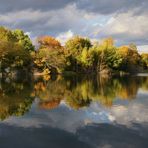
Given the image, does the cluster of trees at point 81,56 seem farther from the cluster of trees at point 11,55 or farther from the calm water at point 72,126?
the calm water at point 72,126

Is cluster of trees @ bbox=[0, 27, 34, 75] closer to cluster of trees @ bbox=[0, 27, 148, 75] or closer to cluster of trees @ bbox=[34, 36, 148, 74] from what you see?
cluster of trees @ bbox=[0, 27, 148, 75]

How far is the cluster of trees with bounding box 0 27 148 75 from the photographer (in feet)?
250

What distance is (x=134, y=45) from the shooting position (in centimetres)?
14388

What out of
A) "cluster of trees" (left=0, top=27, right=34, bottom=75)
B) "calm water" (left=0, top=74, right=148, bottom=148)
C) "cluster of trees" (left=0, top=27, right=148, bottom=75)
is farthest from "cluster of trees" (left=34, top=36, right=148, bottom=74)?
"calm water" (left=0, top=74, right=148, bottom=148)

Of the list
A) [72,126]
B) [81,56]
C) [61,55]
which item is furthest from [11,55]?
[72,126]

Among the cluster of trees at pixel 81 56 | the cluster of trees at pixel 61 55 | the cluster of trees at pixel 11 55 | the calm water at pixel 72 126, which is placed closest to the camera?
the calm water at pixel 72 126

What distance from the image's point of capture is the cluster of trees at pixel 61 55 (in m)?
76.3

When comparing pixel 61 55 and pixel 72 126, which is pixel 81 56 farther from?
pixel 72 126

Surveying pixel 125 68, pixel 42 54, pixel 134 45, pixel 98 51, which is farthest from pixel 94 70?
pixel 134 45

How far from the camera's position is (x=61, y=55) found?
8994cm

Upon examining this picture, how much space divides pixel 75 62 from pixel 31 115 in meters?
80.0

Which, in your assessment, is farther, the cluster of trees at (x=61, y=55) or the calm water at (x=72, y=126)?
the cluster of trees at (x=61, y=55)

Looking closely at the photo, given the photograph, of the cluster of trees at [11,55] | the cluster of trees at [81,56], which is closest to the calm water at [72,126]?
the cluster of trees at [11,55]

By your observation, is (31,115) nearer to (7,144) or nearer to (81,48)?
(7,144)
